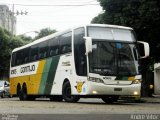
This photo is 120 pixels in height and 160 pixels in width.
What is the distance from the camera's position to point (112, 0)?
30.7m

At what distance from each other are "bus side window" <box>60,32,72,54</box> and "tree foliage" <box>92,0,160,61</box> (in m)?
7.59

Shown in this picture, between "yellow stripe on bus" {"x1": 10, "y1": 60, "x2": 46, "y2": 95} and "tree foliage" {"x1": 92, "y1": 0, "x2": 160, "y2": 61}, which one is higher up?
"tree foliage" {"x1": 92, "y1": 0, "x2": 160, "y2": 61}

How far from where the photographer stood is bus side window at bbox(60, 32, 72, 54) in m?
21.8

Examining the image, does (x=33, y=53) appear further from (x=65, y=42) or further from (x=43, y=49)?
(x=65, y=42)

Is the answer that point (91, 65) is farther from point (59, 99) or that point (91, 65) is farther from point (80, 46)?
point (59, 99)

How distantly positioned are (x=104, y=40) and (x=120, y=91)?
2.24 m

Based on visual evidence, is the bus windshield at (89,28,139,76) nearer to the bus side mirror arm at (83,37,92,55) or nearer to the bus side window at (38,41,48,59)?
the bus side mirror arm at (83,37,92,55)

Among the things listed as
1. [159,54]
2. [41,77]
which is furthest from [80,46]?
[159,54]

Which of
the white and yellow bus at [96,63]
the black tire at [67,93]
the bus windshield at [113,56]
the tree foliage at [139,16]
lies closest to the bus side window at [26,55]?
the white and yellow bus at [96,63]

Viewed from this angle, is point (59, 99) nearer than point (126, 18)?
Yes

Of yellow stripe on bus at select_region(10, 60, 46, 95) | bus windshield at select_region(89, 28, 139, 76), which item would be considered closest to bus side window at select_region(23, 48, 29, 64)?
yellow stripe on bus at select_region(10, 60, 46, 95)

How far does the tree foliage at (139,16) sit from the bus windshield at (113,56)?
25.7 ft

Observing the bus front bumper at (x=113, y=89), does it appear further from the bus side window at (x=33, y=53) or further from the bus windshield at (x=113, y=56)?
the bus side window at (x=33, y=53)

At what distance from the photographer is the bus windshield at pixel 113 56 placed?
789 inches
